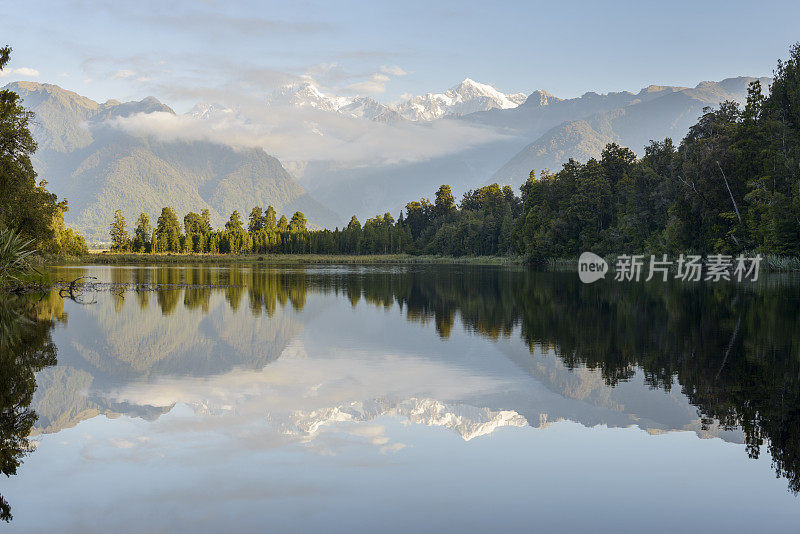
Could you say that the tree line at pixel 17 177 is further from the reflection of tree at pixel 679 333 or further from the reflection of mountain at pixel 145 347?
the reflection of tree at pixel 679 333

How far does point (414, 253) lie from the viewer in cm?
16900

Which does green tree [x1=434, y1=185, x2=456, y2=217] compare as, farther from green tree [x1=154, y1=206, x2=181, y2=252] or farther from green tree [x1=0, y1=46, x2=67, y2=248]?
green tree [x1=0, y1=46, x2=67, y2=248]

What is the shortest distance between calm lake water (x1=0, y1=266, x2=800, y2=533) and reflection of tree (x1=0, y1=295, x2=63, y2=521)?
10 cm

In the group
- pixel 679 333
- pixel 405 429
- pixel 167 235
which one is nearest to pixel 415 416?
pixel 405 429

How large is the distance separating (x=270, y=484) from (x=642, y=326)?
19.7m

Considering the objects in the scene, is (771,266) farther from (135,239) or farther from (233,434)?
(135,239)

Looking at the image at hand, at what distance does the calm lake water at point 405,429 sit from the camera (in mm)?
8062

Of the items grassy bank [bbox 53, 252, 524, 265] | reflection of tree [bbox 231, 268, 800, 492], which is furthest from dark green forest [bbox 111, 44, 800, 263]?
reflection of tree [bbox 231, 268, 800, 492]

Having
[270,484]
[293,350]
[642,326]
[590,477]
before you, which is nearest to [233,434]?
[270,484]

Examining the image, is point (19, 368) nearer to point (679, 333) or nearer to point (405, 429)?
point (405, 429)

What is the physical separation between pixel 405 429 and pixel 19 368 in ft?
34.7

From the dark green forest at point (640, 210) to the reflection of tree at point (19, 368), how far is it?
54.6m

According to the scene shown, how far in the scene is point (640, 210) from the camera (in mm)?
90438

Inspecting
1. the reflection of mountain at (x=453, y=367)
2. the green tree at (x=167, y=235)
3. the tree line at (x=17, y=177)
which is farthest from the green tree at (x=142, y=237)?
the reflection of mountain at (x=453, y=367)
